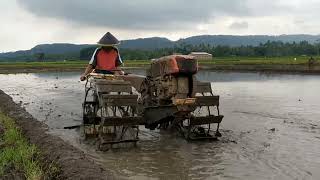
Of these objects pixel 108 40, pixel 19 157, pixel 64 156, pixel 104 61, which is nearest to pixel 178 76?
pixel 108 40

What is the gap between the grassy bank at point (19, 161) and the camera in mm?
7875

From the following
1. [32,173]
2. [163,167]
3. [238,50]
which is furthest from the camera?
[238,50]

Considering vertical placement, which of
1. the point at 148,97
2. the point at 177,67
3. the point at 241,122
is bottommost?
the point at 241,122

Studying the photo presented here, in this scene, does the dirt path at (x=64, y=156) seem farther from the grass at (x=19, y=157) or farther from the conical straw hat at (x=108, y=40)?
the conical straw hat at (x=108, y=40)

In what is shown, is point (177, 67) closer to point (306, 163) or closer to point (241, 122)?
point (306, 163)

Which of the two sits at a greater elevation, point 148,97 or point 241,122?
point 148,97

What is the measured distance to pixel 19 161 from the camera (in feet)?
28.2

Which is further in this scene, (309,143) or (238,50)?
(238,50)

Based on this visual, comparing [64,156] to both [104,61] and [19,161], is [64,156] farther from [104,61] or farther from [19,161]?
[104,61]

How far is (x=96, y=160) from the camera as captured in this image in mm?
10406

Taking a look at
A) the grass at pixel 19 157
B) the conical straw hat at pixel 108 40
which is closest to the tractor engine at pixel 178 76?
the conical straw hat at pixel 108 40

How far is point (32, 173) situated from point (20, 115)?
9.17m

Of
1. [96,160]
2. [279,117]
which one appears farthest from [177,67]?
[279,117]

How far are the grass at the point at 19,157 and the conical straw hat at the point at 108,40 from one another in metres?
3.68
